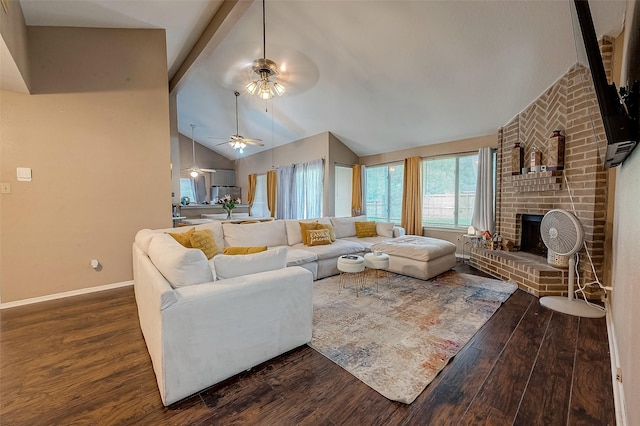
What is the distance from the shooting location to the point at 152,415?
143 cm

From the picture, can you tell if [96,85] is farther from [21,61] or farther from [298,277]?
[298,277]

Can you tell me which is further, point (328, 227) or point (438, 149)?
point (438, 149)

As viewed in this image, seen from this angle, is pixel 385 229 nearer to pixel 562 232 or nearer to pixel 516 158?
pixel 516 158

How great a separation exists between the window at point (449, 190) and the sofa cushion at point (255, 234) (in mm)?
3277

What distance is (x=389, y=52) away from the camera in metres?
3.53

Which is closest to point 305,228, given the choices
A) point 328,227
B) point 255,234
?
point 328,227

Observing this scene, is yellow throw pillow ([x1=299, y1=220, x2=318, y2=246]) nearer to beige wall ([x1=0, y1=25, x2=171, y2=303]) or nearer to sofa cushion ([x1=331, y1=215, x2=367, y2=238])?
sofa cushion ([x1=331, y1=215, x2=367, y2=238])

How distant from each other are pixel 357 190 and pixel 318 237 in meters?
2.95

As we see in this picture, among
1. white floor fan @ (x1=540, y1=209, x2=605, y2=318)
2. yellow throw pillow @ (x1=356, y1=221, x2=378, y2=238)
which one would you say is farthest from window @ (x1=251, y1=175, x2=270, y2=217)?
white floor fan @ (x1=540, y1=209, x2=605, y2=318)

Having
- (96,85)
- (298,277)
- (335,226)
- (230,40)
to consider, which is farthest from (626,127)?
(96,85)

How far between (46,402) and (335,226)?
3853 millimetres

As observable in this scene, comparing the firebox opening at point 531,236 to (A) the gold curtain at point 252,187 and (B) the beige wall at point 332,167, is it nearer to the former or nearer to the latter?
(B) the beige wall at point 332,167

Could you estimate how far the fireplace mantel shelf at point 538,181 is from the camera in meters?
3.28

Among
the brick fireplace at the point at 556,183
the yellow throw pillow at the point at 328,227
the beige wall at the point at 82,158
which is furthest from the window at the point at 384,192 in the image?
the beige wall at the point at 82,158
